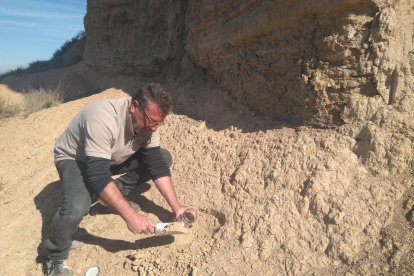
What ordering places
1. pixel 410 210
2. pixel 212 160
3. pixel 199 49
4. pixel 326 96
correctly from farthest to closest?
pixel 199 49 < pixel 212 160 < pixel 326 96 < pixel 410 210

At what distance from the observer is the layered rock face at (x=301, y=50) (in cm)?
296

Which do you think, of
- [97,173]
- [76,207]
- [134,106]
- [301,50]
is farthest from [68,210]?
[301,50]

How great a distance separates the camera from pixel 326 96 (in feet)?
10.7

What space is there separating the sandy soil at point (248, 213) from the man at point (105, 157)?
13.0 inches

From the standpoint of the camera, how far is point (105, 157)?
9.57 ft

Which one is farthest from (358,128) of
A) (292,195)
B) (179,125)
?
(179,125)

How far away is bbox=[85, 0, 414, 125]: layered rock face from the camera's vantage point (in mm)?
2963

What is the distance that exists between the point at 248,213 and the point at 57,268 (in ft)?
4.98

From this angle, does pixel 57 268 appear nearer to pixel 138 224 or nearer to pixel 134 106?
pixel 138 224

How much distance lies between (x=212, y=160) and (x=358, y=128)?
1.36 meters

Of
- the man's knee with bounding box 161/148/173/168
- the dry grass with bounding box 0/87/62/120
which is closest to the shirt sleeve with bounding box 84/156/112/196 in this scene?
the man's knee with bounding box 161/148/173/168

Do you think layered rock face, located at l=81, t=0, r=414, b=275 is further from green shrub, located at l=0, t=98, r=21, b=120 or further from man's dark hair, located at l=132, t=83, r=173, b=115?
green shrub, located at l=0, t=98, r=21, b=120

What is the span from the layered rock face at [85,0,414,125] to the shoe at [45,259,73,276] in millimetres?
2203

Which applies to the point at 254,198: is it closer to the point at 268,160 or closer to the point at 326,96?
the point at 268,160
